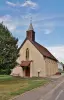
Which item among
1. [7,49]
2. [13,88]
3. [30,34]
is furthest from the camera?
[30,34]

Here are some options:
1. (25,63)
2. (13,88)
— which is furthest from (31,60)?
(13,88)

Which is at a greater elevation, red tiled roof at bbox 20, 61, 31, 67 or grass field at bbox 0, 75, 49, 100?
red tiled roof at bbox 20, 61, 31, 67

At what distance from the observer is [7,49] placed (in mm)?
50844

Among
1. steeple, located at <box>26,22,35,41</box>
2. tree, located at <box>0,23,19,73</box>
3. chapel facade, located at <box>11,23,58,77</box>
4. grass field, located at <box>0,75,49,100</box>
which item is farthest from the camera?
steeple, located at <box>26,22,35,41</box>

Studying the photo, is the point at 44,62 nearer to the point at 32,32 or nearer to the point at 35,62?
the point at 35,62

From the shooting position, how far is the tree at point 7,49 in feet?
163

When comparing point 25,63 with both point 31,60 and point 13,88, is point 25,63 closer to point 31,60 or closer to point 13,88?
point 31,60

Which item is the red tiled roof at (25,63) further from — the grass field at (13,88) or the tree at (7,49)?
the grass field at (13,88)

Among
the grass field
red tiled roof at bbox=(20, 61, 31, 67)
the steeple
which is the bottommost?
the grass field

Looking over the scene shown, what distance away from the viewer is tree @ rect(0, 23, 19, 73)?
49812 millimetres

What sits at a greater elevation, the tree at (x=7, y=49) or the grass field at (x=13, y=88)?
the tree at (x=7, y=49)

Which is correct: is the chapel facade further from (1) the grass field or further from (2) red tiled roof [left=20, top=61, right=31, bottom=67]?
(1) the grass field

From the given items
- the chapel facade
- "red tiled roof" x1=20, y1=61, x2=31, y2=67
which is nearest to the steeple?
the chapel facade

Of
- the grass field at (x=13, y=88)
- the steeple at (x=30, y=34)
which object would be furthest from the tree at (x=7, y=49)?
the steeple at (x=30, y=34)
